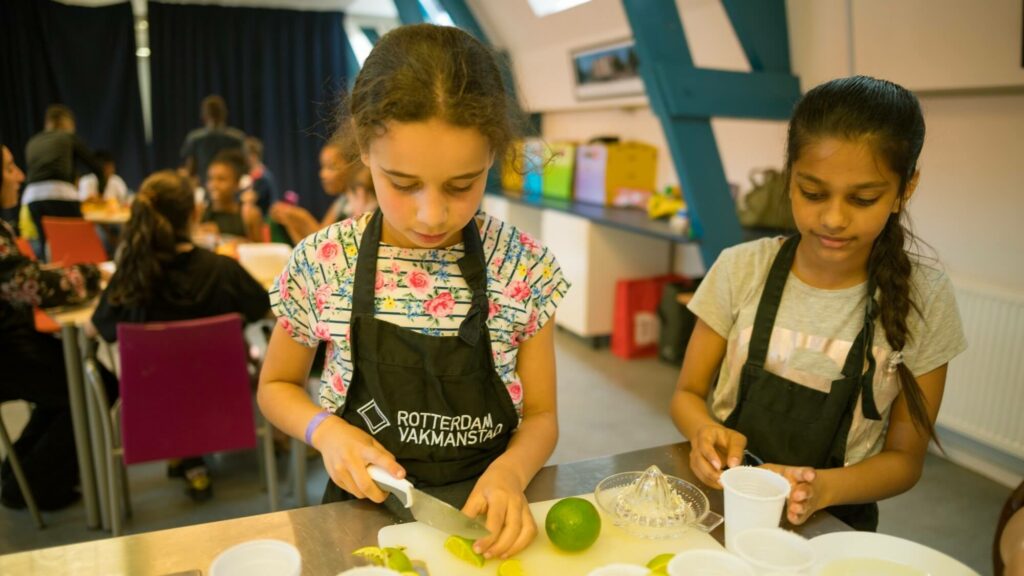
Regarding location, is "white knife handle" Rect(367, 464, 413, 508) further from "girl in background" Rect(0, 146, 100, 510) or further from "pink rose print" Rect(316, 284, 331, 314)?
"girl in background" Rect(0, 146, 100, 510)

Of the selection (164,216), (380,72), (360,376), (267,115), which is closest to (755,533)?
(360,376)

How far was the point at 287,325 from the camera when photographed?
1.05 meters

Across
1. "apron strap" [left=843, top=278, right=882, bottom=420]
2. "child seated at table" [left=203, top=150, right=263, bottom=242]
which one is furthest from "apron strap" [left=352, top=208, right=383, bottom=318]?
"child seated at table" [left=203, top=150, right=263, bottom=242]

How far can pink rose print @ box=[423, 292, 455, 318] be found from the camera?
1030 millimetres

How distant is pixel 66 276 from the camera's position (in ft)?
7.81

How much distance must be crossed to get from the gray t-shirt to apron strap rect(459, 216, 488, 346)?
42cm

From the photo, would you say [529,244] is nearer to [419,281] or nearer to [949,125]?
[419,281]

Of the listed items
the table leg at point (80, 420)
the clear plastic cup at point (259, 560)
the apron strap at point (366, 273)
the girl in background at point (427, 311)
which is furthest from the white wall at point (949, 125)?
the table leg at point (80, 420)

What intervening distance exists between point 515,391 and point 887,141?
0.66 m

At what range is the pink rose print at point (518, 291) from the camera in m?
1.06

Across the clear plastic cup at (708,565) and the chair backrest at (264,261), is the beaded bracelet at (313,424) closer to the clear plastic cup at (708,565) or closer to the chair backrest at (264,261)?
the clear plastic cup at (708,565)

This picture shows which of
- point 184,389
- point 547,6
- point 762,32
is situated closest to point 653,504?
point 184,389

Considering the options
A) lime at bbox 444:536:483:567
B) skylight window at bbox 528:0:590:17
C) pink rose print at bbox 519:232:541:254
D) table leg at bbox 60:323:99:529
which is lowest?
table leg at bbox 60:323:99:529

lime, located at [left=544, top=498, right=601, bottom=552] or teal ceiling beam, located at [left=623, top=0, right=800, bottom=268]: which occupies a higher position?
teal ceiling beam, located at [left=623, top=0, right=800, bottom=268]
